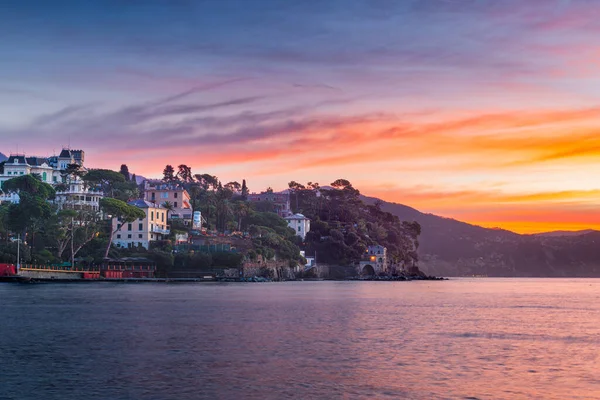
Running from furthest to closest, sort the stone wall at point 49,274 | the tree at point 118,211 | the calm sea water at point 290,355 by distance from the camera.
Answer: the tree at point 118,211
the stone wall at point 49,274
the calm sea water at point 290,355

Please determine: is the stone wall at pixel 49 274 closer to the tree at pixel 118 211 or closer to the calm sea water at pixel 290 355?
the tree at pixel 118 211

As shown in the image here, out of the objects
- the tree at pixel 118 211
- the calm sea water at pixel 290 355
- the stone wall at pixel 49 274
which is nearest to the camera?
the calm sea water at pixel 290 355

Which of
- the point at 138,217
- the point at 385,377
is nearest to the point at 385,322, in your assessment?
the point at 385,377

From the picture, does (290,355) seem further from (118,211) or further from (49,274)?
(118,211)

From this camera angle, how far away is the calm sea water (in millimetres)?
34719

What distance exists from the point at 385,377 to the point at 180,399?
12311 mm

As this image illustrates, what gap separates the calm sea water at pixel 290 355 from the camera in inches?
1367

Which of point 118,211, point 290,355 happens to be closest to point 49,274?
point 118,211

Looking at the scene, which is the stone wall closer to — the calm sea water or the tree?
A: the tree

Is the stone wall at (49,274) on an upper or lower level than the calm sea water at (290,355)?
upper

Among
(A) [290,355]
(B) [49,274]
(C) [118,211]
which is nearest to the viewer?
(A) [290,355]

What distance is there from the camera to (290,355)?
46250 mm

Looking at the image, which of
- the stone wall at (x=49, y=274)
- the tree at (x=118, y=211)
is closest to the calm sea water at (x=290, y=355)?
the stone wall at (x=49, y=274)

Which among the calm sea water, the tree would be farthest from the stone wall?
the calm sea water
